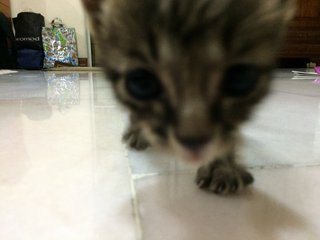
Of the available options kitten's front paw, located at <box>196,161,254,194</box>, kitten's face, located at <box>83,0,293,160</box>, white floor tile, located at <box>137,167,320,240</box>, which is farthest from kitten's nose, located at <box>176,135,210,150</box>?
kitten's front paw, located at <box>196,161,254,194</box>

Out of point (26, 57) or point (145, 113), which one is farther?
point (26, 57)

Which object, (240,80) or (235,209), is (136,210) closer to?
(235,209)

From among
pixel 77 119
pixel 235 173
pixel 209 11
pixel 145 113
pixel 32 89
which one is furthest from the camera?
pixel 32 89

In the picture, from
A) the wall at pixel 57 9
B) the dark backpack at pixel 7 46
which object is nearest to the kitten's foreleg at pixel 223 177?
the dark backpack at pixel 7 46

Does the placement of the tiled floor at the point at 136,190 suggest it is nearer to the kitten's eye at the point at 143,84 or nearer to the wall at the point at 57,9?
the kitten's eye at the point at 143,84

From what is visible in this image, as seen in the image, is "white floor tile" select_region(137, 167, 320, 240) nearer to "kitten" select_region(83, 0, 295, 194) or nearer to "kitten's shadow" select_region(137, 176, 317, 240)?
Answer: "kitten's shadow" select_region(137, 176, 317, 240)

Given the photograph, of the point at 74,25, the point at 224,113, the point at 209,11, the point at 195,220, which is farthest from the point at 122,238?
the point at 74,25

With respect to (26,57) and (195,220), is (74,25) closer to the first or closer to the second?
(26,57)
